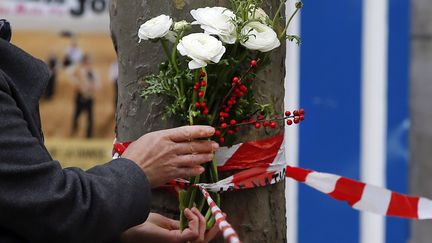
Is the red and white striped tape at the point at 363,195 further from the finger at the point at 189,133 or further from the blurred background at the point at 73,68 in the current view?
the blurred background at the point at 73,68

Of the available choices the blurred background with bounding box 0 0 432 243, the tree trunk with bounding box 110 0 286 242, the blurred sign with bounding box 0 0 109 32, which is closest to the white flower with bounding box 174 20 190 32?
the tree trunk with bounding box 110 0 286 242

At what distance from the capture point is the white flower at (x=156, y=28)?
79.2 inches

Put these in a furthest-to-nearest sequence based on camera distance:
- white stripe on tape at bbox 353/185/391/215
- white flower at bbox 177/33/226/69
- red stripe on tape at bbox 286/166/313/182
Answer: white stripe on tape at bbox 353/185/391/215, red stripe on tape at bbox 286/166/313/182, white flower at bbox 177/33/226/69

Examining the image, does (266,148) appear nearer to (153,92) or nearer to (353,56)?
(153,92)

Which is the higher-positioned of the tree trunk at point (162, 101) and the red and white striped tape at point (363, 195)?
the tree trunk at point (162, 101)

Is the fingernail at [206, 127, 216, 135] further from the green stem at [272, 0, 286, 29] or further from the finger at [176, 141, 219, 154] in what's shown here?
the green stem at [272, 0, 286, 29]

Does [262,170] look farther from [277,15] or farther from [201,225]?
[277,15]

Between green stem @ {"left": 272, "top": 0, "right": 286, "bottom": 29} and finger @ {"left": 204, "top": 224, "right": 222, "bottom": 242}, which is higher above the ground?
green stem @ {"left": 272, "top": 0, "right": 286, "bottom": 29}

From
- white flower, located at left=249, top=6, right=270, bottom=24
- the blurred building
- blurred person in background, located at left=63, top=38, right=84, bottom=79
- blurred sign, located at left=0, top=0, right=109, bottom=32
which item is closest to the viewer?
white flower, located at left=249, top=6, right=270, bottom=24

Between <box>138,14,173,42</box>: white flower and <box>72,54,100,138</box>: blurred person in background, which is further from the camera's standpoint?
<box>72,54,100,138</box>: blurred person in background

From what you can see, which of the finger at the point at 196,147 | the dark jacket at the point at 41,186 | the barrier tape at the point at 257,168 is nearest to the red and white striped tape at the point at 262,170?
the barrier tape at the point at 257,168

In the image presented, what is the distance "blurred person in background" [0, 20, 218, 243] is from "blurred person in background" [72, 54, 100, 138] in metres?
4.15

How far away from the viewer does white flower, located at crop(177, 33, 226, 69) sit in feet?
6.30

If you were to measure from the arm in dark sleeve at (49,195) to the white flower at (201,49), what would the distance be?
12.7 inches
